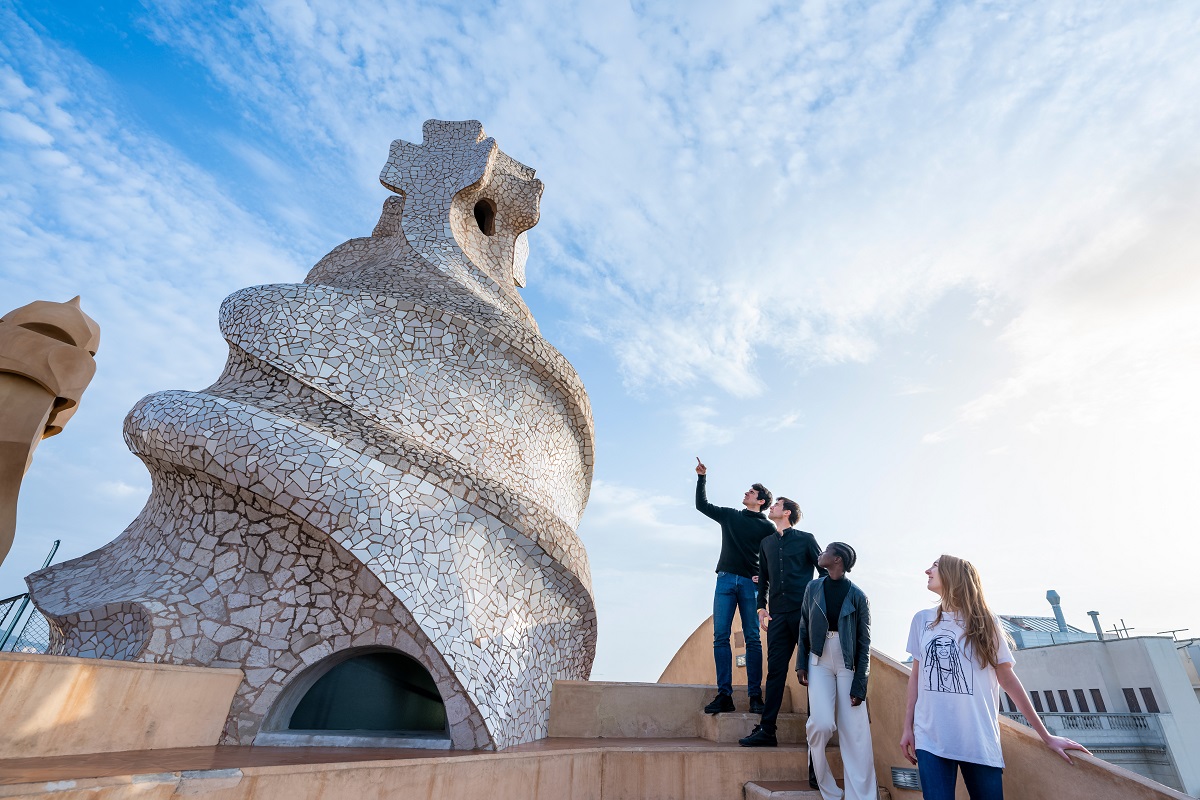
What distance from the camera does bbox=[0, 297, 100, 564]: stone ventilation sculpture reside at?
321 cm

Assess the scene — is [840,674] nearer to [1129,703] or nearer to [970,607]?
[970,607]

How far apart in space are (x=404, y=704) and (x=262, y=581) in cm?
143

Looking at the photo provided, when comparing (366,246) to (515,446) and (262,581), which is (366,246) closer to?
(515,446)

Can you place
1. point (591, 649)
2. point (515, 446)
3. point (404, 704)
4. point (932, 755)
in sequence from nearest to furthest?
point (932, 755) < point (404, 704) < point (591, 649) < point (515, 446)

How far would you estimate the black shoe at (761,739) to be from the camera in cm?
396

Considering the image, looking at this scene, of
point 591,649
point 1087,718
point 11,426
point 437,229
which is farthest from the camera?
point 1087,718

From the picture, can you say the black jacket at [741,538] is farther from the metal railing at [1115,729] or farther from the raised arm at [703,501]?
the metal railing at [1115,729]

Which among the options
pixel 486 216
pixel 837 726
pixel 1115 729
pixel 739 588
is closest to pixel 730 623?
pixel 739 588

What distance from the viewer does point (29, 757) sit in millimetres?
2889

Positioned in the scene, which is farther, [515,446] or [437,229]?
[437,229]

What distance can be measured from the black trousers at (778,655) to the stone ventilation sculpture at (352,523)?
1821 millimetres

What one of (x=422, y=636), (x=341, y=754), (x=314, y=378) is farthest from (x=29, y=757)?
(x=314, y=378)

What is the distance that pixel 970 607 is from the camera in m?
2.67

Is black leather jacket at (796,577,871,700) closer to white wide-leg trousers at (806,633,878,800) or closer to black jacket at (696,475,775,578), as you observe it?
white wide-leg trousers at (806,633,878,800)
